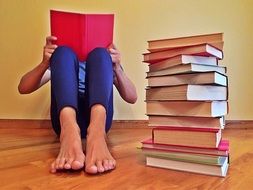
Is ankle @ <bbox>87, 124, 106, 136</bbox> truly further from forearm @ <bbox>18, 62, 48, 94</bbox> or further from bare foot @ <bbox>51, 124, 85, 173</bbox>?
forearm @ <bbox>18, 62, 48, 94</bbox>

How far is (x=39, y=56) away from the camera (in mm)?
1525

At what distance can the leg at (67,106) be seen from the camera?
69 cm

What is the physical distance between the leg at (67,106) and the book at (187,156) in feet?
0.59

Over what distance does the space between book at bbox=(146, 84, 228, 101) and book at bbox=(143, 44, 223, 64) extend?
0.08m

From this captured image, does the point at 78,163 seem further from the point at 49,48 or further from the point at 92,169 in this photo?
the point at 49,48

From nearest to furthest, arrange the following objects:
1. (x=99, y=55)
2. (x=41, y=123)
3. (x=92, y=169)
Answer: (x=92, y=169) < (x=99, y=55) < (x=41, y=123)

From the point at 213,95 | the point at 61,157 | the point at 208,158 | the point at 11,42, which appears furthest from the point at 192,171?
the point at 11,42

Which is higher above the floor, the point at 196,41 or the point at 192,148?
the point at 196,41

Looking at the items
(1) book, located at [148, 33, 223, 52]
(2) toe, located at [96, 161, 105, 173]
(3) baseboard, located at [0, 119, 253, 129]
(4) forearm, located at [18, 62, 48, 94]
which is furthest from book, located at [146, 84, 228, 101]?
(3) baseboard, located at [0, 119, 253, 129]

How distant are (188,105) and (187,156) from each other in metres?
0.12


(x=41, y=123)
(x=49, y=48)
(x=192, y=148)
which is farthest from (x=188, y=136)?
(x=41, y=123)

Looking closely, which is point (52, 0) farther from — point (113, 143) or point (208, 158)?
point (208, 158)

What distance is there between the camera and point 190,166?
67 cm

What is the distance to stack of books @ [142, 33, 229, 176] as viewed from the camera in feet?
2.15
